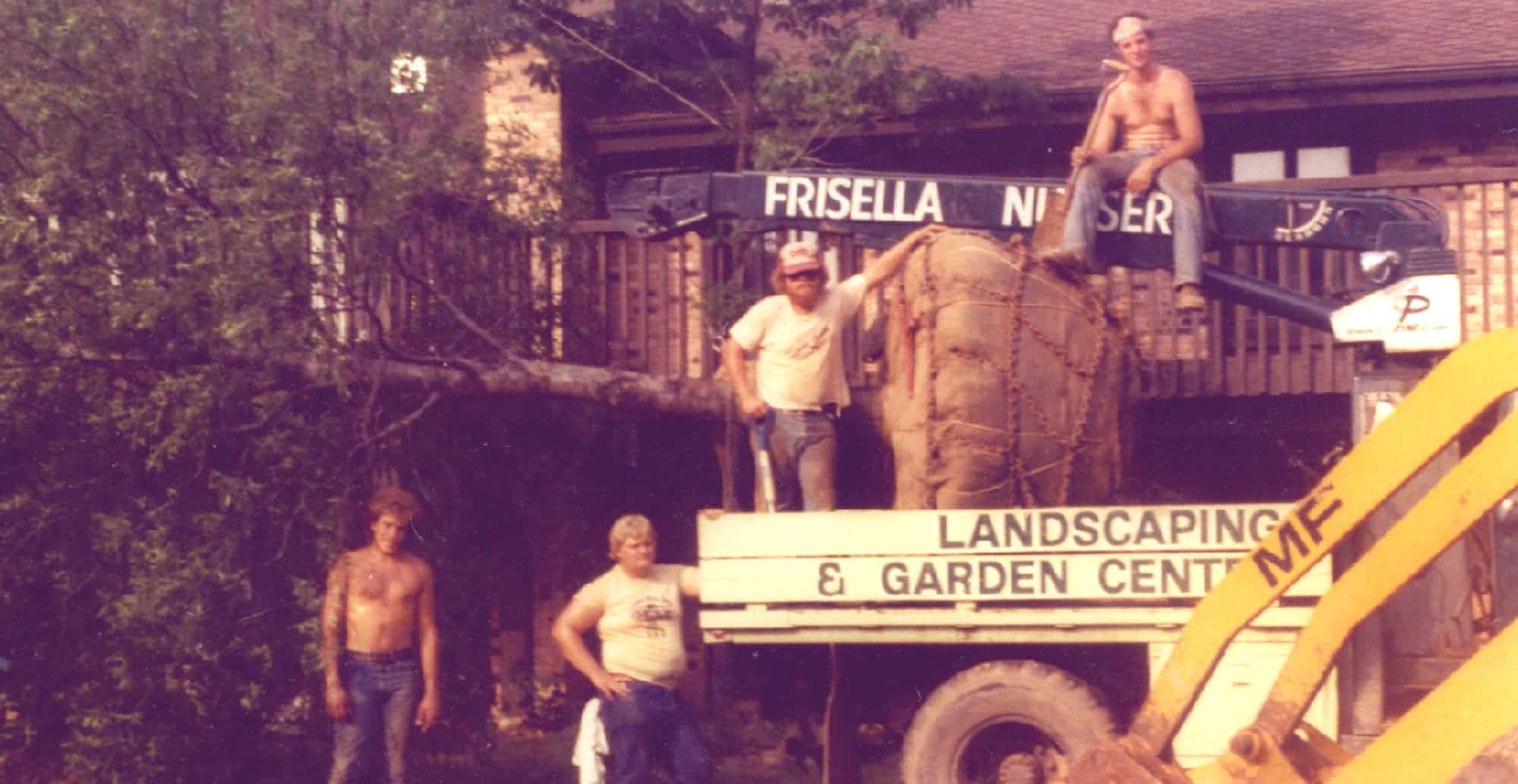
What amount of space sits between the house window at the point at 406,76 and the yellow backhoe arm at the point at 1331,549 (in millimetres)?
6057

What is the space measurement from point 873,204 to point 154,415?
3.84 metres

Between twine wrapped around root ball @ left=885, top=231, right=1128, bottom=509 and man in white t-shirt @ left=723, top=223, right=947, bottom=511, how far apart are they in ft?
0.92

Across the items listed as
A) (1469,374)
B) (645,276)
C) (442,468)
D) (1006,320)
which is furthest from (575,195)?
(1469,374)

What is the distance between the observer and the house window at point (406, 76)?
1073cm

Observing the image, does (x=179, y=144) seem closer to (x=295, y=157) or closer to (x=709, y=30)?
(x=295, y=157)

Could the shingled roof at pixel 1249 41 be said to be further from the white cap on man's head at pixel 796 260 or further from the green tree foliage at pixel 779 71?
the white cap on man's head at pixel 796 260

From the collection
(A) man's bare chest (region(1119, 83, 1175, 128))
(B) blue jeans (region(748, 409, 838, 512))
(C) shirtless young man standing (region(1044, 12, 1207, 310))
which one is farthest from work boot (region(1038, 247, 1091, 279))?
(B) blue jeans (region(748, 409, 838, 512))

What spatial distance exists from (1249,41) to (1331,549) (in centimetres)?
1056

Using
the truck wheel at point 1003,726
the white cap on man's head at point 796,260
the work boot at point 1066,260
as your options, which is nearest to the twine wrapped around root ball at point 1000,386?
the work boot at point 1066,260

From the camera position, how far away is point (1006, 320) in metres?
8.63

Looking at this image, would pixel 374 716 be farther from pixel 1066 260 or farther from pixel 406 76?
pixel 1066 260

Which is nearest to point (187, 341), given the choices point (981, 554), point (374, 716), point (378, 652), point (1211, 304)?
point (378, 652)

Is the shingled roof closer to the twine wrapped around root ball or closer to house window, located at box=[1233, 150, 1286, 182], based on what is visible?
house window, located at box=[1233, 150, 1286, 182]

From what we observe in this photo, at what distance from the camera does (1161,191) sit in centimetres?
934
